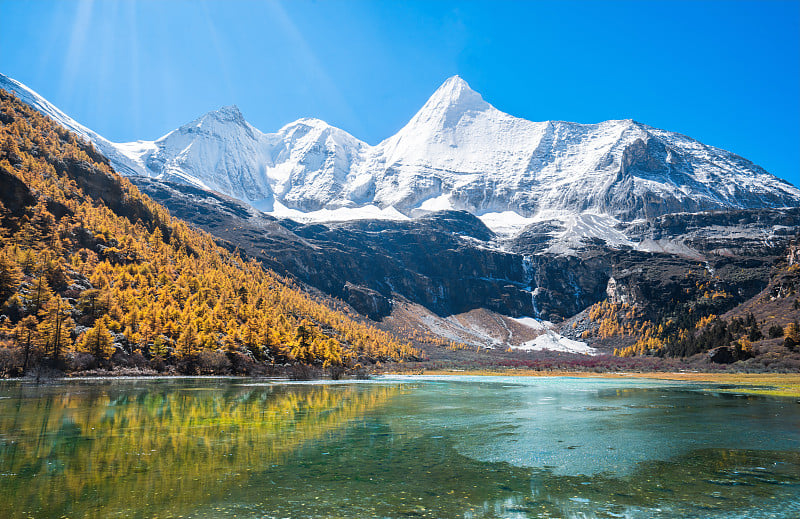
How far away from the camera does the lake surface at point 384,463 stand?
16516 mm

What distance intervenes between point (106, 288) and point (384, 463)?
10306cm

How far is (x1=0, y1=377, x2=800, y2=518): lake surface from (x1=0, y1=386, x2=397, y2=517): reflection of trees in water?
108 mm

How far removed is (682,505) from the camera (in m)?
17.1

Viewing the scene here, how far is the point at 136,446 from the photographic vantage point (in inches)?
1005

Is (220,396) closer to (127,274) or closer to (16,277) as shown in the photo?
(16,277)

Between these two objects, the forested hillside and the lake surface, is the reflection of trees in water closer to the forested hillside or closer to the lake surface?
the lake surface

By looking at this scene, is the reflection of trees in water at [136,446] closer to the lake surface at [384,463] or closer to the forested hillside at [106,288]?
the lake surface at [384,463]

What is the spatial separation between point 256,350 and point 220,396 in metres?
62.4

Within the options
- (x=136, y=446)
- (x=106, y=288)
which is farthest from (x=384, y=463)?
(x=106, y=288)

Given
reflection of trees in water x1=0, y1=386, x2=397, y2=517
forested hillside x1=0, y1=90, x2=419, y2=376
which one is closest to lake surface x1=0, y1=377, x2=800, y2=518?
reflection of trees in water x1=0, y1=386, x2=397, y2=517

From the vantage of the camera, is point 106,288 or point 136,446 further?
point 106,288

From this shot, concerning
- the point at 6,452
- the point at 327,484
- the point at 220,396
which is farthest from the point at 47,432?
the point at 220,396

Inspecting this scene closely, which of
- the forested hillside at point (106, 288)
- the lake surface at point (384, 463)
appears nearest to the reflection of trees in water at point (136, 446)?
the lake surface at point (384, 463)

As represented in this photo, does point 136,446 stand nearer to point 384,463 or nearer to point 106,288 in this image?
point 384,463
